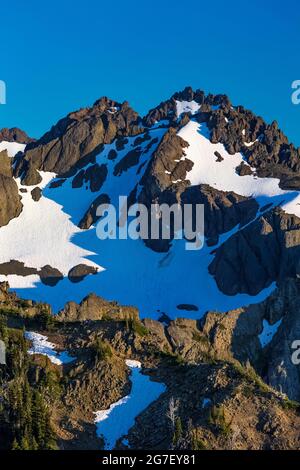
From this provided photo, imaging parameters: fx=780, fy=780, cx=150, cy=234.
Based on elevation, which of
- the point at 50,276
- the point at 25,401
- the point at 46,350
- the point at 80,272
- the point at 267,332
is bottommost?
the point at 267,332

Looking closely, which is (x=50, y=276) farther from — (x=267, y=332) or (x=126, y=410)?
(x=126, y=410)

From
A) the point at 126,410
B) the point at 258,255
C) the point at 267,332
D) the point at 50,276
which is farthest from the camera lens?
the point at 50,276

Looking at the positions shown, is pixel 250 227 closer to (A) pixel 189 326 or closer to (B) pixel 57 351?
(A) pixel 189 326

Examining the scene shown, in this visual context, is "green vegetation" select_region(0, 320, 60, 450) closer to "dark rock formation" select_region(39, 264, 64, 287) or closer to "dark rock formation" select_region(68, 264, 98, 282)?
"dark rock formation" select_region(39, 264, 64, 287)

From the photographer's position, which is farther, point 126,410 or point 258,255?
point 258,255

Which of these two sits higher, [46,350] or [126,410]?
[46,350]

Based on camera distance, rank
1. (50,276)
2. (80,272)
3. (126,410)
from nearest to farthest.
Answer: (126,410)
(50,276)
(80,272)

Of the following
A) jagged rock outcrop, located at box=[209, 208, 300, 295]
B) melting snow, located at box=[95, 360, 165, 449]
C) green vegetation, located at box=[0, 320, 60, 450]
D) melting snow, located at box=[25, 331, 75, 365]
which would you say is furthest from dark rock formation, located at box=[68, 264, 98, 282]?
melting snow, located at box=[95, 360, 165, 449]

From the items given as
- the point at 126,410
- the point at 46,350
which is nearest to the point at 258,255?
the point at 46,350
